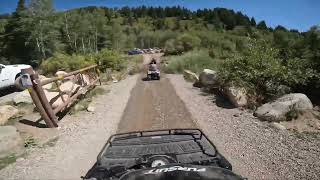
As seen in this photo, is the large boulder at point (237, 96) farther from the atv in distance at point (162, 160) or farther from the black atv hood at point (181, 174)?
the black atv hood at point (181, 174)

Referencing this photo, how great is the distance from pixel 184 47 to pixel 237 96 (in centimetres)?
3268

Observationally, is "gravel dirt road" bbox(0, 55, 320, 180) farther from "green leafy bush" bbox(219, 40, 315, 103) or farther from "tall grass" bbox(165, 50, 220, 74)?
"tall grass" bbox(165, 50, 220, 74)

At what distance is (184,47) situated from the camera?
151 feet

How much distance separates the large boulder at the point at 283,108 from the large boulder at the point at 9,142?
738 centimetres

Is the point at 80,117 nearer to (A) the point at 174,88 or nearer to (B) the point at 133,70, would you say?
(A) the point at 174,88

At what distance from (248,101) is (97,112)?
18.7ft

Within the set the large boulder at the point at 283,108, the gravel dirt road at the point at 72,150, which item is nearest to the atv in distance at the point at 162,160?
the gravel dirt road at the point at 72,150

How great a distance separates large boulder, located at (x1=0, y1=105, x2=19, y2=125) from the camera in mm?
12000

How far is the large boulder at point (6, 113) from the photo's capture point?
12.0 m

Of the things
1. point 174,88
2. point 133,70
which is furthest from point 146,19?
point 174,88

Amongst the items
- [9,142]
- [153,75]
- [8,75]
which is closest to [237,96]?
[9,142]

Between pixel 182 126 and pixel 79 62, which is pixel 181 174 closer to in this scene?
pixel 182 126

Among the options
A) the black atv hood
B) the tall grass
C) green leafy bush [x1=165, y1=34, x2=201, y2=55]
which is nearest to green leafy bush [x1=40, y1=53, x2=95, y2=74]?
the tall grass

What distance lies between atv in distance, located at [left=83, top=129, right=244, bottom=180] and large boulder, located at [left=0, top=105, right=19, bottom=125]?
7.60 metres
